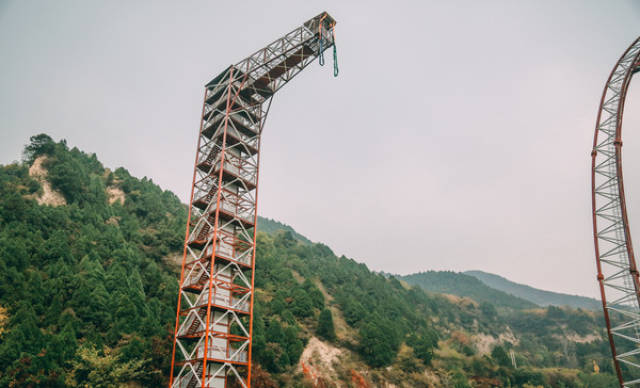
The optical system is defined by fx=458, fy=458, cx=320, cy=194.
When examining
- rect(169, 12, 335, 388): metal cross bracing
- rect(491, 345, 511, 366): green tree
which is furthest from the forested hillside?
rect(169, 12, 335, 388): metal cross bracing

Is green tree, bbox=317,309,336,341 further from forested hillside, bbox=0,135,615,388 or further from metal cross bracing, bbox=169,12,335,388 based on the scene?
metal cross bracing, bbox=169,12,335,388

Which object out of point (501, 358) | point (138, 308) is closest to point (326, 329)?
point (138, 308)

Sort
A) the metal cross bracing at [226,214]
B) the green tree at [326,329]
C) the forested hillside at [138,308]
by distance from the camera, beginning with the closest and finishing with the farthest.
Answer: the metal cross bracing at [226,214] < the forested hillside at [138,308] < the green tree at [326,329]

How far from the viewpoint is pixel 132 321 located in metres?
41.4

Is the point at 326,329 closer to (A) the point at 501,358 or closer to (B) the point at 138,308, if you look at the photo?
(B) the point at 138,308

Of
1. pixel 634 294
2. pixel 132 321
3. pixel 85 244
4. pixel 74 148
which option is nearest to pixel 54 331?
pixel 132 321

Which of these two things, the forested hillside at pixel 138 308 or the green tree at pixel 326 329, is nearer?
the forested hillside at pixel 138 308

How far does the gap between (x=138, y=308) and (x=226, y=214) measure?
21.3 metres

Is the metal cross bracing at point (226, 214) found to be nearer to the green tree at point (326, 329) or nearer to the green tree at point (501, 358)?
the green tree at point (326, 329)

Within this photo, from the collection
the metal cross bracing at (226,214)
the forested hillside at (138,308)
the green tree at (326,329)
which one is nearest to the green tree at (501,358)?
the forested hillside at (138,308)

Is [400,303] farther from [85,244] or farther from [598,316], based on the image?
[598,316]

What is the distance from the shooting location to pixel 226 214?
29594 mm

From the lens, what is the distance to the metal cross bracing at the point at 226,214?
2627 centimetres

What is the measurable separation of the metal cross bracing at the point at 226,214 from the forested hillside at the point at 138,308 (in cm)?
923
